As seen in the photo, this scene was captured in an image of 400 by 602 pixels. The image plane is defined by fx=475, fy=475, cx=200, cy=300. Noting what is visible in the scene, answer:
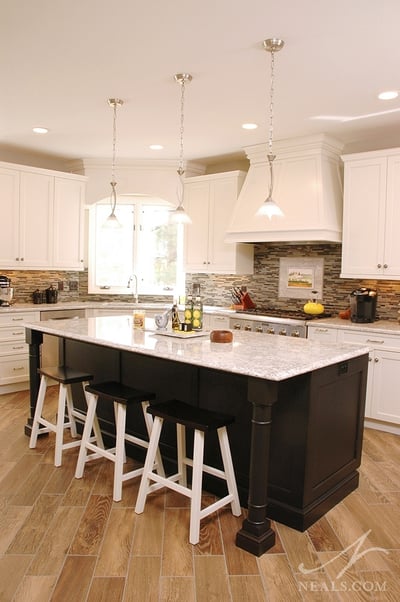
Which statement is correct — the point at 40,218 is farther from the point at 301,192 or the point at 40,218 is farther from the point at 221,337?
the point at 221,337

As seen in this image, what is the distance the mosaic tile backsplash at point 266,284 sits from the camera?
4680mm

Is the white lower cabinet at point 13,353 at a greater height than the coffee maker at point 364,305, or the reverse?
the coffee maker at point 364,305

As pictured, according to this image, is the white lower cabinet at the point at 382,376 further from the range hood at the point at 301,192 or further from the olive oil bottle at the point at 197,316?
the olive oil bottle at the point at 197,316

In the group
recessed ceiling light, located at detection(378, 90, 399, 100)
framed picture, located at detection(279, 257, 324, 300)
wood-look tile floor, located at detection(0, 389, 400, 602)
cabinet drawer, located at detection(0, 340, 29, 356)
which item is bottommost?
wood-look tile floor, located at detection(0, 389, 400, 602)

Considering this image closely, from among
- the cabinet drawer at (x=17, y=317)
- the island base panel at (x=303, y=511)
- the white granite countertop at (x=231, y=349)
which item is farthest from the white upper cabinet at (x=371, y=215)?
the cabinet drawer at (x=17, y=317)

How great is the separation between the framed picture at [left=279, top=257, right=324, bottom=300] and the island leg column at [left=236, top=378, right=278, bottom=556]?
3.04 meters

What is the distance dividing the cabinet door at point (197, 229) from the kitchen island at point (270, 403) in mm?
2520

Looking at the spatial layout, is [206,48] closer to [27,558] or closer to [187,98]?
[187,98]

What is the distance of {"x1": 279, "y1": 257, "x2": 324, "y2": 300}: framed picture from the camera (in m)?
5.10

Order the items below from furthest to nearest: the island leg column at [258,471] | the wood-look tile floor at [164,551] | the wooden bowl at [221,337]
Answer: the wooden bowl at [221,337], the island leg column at [258,471], the wood-look tile floor at [164,551]

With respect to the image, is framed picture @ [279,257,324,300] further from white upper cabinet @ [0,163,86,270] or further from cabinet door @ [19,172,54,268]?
cabinet door @ [19,172,54,268]

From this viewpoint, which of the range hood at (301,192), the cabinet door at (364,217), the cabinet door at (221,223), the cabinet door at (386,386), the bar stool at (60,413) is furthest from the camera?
the cabinet door at (221,223)

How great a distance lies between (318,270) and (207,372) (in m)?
2.65

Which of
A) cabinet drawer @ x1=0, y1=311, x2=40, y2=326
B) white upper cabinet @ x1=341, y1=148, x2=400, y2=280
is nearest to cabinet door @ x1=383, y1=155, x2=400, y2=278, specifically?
white upper cabinet @ x1=341, y1=148, x2=400, y2=280
